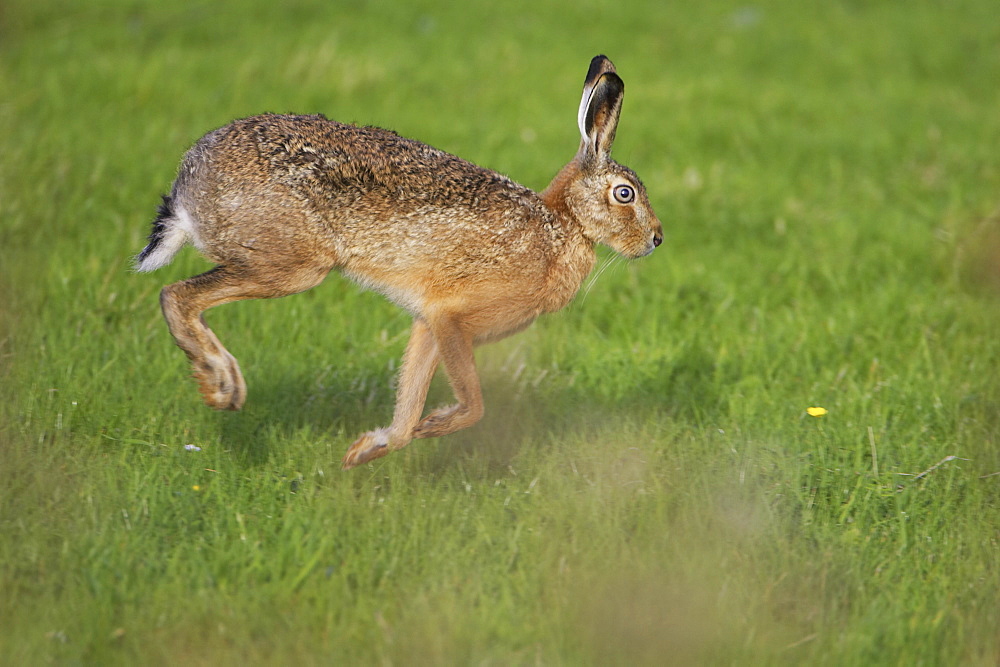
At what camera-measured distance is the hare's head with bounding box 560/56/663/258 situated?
481 centimetres

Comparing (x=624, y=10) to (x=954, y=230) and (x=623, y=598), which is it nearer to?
(x=954, y=230)

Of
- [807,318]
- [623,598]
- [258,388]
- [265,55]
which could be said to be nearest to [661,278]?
[807,318]

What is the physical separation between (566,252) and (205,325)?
1510 mm

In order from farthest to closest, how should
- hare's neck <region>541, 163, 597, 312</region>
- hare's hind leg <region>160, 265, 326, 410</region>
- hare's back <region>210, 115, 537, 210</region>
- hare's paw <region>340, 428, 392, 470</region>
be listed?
hare's neck <region>541, 163, 597, 312</region> < hare's paw <region>340, 428, 392, 470</region> < hare's back <region>210, 115, 537, 210</region> < hare's hind leg <region>160, 265, 326, 410</region>

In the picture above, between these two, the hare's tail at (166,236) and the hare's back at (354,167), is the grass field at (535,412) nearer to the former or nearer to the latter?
the hare's tail at (166,236)

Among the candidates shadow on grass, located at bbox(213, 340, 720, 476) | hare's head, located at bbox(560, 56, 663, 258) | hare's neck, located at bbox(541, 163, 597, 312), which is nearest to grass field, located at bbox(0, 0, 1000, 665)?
shadow on grass, located at bbox(213, 340, 720, 476)

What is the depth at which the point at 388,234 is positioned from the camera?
4.50 metres

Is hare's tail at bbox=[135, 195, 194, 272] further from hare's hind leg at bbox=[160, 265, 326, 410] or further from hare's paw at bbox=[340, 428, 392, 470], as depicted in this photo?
A: hare's paw at bbox=[340, 428, 392, 470]

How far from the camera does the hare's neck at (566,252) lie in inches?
189

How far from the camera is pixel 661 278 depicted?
7.05 meters

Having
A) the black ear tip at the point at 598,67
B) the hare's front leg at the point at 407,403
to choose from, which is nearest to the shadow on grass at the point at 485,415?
the hare's front leg at the point at 407,403

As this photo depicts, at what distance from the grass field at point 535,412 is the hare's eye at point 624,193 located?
102 centimetres

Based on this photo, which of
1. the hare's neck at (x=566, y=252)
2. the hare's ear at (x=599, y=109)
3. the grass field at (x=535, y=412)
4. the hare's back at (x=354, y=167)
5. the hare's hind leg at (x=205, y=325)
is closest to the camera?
the grass field at (x=535, y=412)

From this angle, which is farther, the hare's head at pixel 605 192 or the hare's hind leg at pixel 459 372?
the hare's head at pixel 605 192
